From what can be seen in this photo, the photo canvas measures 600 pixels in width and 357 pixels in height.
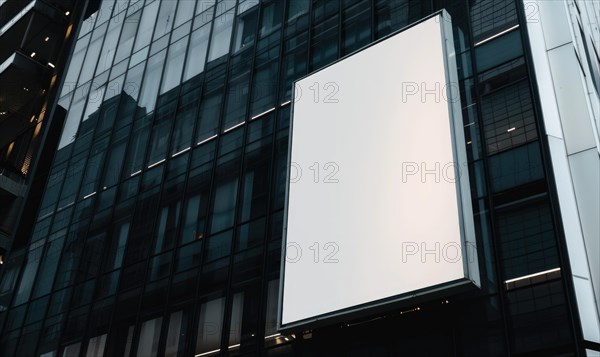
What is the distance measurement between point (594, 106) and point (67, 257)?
1858 centimetres

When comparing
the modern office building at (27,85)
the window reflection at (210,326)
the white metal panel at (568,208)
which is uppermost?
the modern office building at (27,85)

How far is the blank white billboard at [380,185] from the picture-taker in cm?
1652

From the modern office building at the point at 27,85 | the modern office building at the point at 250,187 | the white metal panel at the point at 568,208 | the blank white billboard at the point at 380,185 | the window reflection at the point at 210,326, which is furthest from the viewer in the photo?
the modern office building at the point at 27,85

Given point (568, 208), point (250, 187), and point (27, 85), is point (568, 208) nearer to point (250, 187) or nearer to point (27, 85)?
point (250, 187)

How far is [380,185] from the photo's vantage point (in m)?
18.2

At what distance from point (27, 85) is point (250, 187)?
2125 centimetres

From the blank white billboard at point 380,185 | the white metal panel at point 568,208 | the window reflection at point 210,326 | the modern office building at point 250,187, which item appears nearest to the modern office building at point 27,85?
the modern office building at point 250,187

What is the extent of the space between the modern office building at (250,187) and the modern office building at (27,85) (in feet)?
9.05

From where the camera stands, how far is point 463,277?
15414 millimetres

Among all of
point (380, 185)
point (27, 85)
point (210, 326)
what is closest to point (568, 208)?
point (380, 185)

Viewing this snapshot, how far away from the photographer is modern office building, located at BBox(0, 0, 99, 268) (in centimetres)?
3434

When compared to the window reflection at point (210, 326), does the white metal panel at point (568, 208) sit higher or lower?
higher

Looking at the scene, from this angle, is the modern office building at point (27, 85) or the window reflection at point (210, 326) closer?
the window reflection at point (210, 326)

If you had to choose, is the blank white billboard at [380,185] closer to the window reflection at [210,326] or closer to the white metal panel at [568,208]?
the white metal panel at [568,208]
